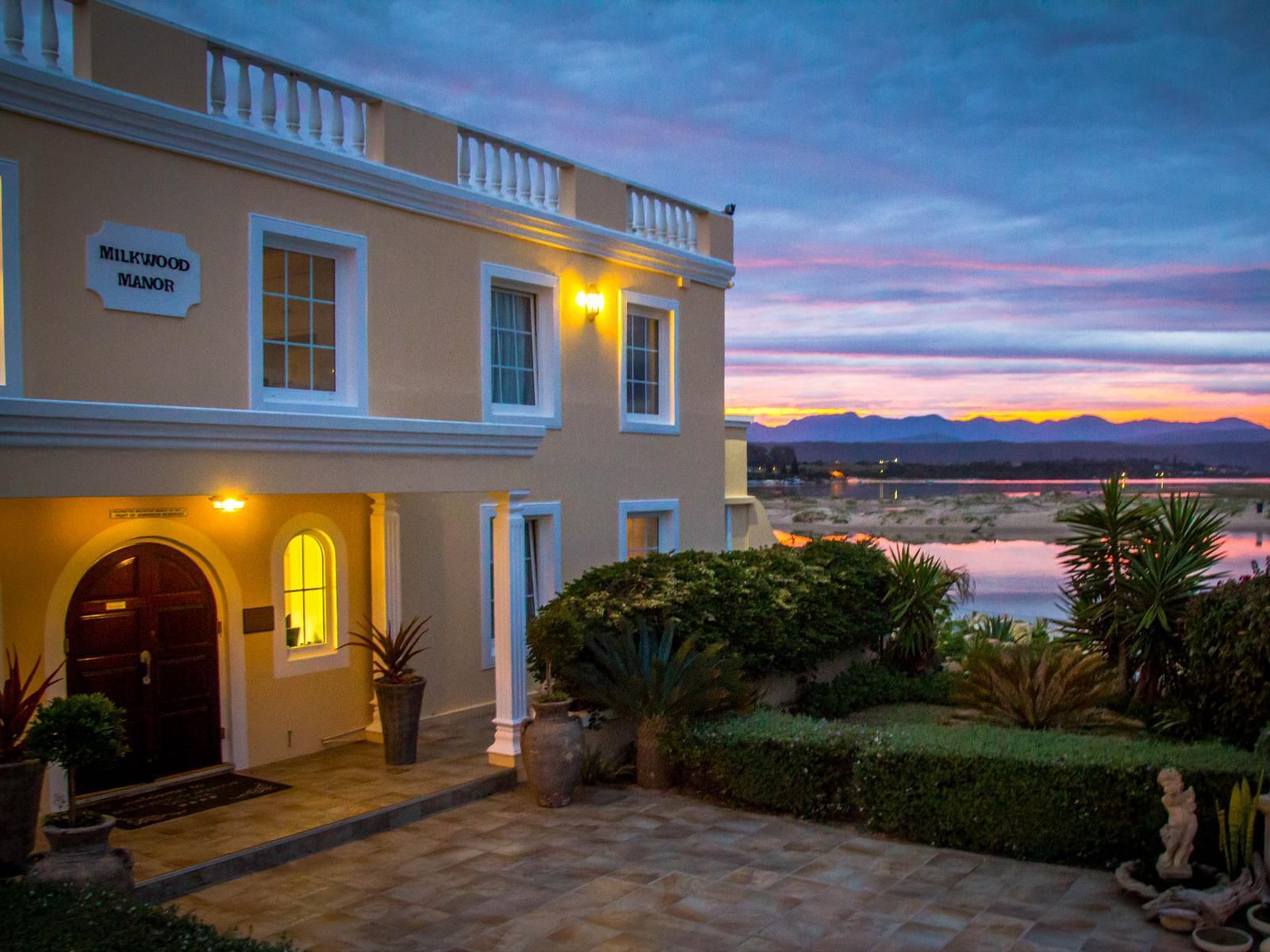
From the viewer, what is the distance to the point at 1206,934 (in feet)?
19.4

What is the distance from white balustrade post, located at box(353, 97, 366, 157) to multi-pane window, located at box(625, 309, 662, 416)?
4662 mm

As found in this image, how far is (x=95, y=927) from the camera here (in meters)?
4.82

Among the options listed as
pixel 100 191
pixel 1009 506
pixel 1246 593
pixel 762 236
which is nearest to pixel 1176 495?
pixel 1246 593

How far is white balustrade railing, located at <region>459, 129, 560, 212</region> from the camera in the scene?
11.7 meters

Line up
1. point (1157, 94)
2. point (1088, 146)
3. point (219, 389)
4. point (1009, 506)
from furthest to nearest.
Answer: point (1009, 506)
point (1088, 146)
point (1157, 94)
point (219, 389)

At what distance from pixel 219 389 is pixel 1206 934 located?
8.43 m

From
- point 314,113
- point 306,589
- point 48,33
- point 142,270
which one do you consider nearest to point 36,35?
point 48,33

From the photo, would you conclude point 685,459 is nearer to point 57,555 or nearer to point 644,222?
point 644,222

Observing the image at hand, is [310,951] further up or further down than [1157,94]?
further down

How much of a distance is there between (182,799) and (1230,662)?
A: 29.5ft

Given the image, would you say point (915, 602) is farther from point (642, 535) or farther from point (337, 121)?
point (337, 121)

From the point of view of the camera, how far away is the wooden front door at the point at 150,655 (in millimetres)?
8648

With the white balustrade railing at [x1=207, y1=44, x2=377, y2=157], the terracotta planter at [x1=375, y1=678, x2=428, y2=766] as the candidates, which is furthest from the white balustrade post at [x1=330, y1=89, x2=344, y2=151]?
the terracotta planter at [x1=375, y1=678, x2=428, y2=766]

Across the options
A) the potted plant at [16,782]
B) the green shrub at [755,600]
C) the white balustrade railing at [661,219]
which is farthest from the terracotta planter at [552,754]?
the white balustrade railing at [661,219]
